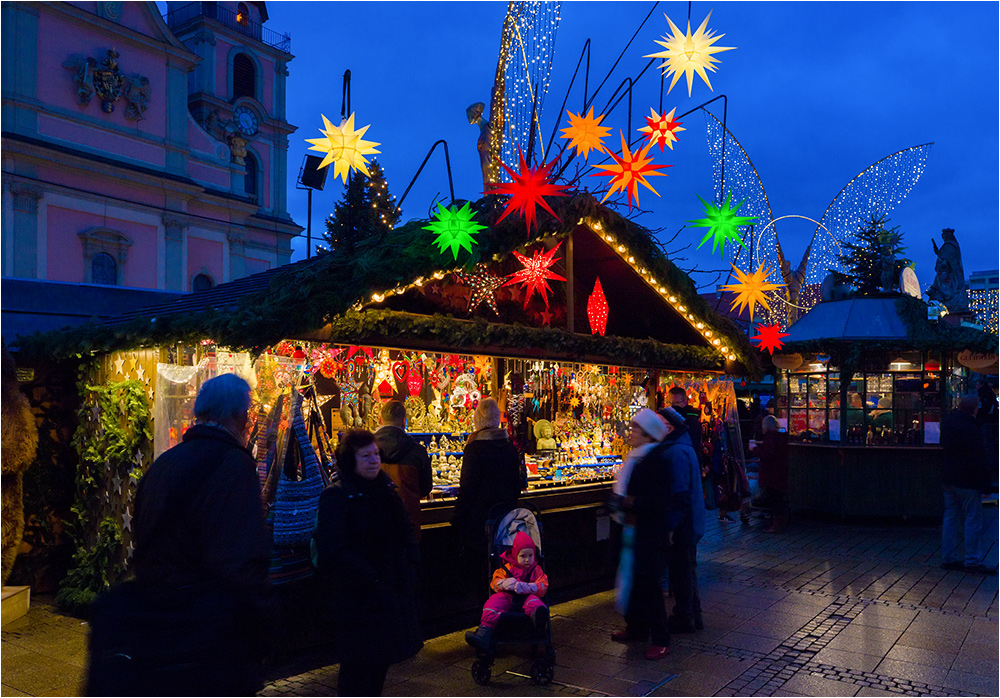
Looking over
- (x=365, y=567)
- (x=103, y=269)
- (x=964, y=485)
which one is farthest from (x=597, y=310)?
(x=103, y=269)

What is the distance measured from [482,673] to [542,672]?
1.21 feet

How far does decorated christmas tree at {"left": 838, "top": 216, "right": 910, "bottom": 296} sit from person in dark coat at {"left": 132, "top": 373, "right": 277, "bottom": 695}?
1236cm

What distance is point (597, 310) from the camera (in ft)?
27.1

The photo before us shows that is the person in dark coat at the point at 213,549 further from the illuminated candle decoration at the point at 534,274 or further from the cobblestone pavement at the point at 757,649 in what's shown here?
the illuminated candle decoration at the point at 534,274

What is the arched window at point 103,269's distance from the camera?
967 inches

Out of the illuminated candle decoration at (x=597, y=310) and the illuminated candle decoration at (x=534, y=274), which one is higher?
the illuminated candle decoration at (x=534, y=274)

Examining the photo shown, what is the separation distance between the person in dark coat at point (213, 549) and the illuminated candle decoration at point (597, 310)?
18.8ft

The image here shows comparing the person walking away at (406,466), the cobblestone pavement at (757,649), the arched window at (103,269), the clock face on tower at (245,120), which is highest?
the clock face on tower at (245,120)

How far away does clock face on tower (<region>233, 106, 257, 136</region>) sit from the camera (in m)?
32.9

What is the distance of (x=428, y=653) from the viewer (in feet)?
18.7

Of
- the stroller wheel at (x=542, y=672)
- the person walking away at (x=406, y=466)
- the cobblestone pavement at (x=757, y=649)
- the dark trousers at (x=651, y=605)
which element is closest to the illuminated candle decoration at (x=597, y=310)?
the cobblestone pavement at (x=757, y=649)

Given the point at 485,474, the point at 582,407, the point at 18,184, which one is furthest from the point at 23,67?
the point at 485,474

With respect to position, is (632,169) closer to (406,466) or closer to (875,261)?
(406,466)

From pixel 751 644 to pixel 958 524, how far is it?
3.97 meters
